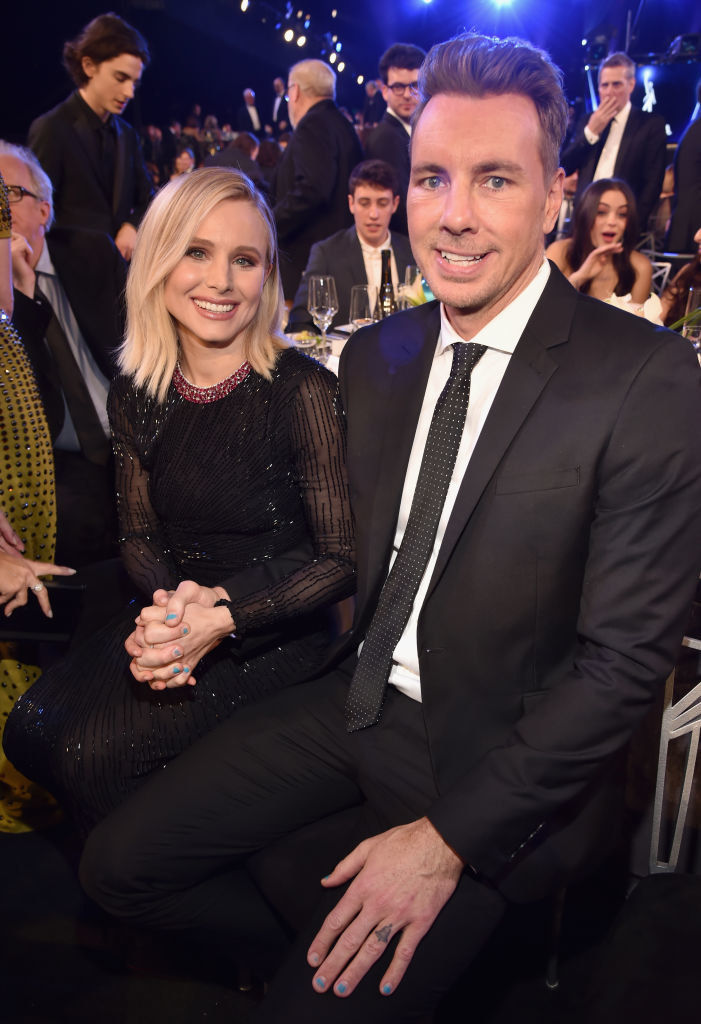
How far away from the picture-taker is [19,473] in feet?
6.10

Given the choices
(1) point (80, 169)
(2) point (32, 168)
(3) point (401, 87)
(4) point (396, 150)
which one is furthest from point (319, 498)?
(3) point (401, 87)

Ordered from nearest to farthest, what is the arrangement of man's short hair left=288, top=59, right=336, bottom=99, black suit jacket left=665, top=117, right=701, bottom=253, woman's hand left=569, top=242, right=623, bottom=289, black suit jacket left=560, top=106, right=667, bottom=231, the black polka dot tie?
1. the black polka dot tie
2. woman's hand left=569, top=242, right=623, bottom=289
3. black suit jacket left=665, top=117, right=701, bottom=253
4. man's short hair left=288, top=59, right=336, bottom=99
5. black suit jacket left=560, top=106, right=667, bottom=231

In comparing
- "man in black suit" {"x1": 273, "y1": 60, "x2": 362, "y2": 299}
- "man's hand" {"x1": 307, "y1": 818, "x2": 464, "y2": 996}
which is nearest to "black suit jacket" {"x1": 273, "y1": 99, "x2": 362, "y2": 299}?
"man in black suit" {"x1": 273, "y1": 60, "x2": 362, "y2": 299}

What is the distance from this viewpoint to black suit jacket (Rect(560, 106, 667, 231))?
5668 millimetres

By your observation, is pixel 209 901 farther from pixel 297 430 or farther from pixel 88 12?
pixel 88 12

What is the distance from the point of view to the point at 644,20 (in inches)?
425

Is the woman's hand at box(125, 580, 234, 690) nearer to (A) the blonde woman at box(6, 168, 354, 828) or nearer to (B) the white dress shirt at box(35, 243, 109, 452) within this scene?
(A) the blonde woman at box(6, 168, 354, 828)

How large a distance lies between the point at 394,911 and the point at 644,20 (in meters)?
12.9

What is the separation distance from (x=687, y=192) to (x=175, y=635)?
15.5ft

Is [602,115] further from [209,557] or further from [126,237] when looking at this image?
[209,557]

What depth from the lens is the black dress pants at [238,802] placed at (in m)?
1.37

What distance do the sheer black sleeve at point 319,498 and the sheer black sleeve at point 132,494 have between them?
12.6 inches

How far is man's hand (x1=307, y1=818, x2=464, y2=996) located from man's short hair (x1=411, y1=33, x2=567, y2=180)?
113 centimetres

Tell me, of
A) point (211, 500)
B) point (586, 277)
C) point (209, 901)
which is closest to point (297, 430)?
point (211, 500)
